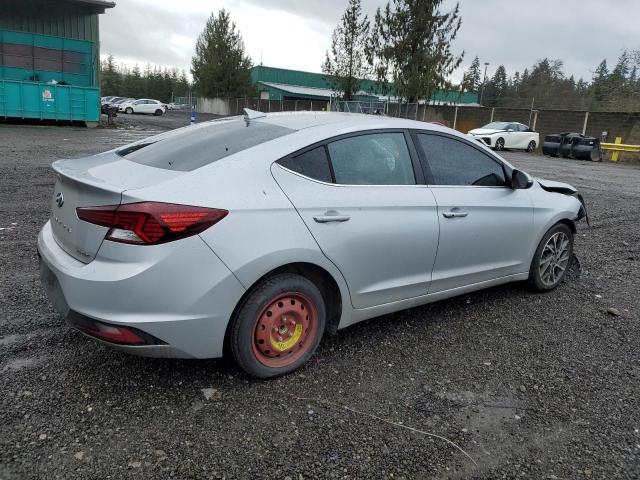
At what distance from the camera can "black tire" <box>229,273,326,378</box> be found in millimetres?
2828

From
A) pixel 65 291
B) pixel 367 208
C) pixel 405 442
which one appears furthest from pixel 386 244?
pixel 65 291

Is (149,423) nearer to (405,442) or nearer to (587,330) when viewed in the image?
(405,442)

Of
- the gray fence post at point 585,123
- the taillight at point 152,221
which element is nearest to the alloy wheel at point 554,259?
the taillight at point 152,221

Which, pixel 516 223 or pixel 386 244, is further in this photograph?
pixel 516 223

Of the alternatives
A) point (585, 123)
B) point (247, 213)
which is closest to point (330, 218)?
point (247, 213)

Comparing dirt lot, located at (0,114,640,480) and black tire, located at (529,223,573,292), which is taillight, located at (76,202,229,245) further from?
black tire, located at (529,223,573,292)

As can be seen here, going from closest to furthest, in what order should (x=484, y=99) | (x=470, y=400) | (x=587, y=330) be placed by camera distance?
(x=470, y=400)
(x=587, y=330)
(x=484, y=99)

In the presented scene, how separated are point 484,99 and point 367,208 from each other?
77880mm

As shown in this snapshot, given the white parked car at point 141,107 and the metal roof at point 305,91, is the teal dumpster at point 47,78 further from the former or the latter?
the metal roof at point 305,91

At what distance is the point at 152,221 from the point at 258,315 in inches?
30.5

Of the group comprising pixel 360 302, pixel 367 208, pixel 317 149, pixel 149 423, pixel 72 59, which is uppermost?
pixel 72 59

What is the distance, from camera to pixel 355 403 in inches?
114

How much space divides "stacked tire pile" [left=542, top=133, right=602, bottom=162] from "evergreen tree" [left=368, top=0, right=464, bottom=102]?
921 cm

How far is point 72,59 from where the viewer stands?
82.6 feet
